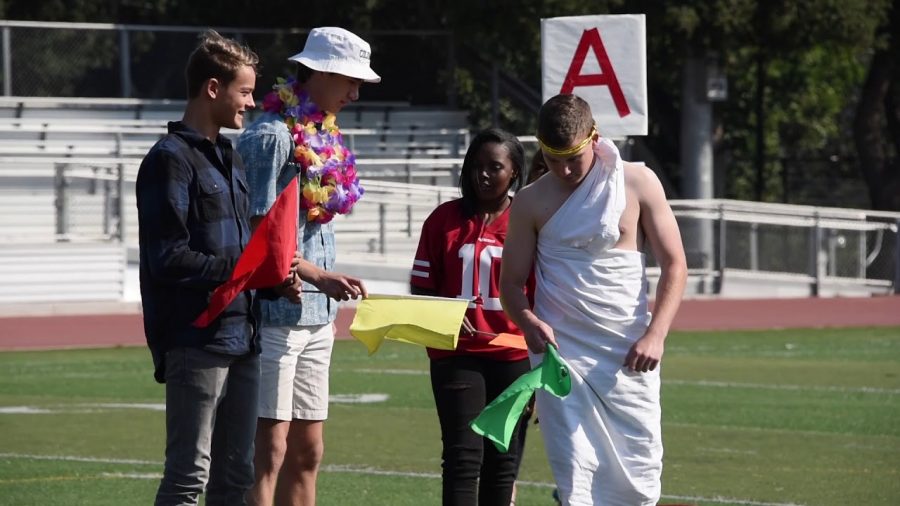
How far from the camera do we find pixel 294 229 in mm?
5746

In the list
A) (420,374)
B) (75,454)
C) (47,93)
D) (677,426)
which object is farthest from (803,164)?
(75,454)

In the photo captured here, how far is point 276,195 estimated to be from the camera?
6.41 metres

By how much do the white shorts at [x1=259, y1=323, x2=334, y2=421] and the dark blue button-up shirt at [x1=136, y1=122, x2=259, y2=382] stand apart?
77cm

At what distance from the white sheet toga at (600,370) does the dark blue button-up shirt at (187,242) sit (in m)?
1.17

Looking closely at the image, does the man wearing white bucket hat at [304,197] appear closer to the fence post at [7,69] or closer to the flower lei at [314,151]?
the flower lei at [314,151]

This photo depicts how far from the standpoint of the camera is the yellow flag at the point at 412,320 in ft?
20.3

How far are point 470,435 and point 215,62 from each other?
197cm

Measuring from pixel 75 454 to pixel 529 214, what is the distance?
523 cm

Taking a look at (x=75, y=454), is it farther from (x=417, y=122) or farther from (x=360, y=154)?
(x=417, y=122)

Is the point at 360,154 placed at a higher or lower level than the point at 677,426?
higher

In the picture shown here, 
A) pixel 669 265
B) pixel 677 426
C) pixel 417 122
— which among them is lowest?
pixel 677 426

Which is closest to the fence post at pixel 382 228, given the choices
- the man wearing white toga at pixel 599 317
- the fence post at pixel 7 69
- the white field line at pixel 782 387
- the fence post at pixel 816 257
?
the fence post at pixel 816 257

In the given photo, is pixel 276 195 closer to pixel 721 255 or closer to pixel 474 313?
pixel 474 313

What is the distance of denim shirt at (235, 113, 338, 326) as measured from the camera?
629 cm
